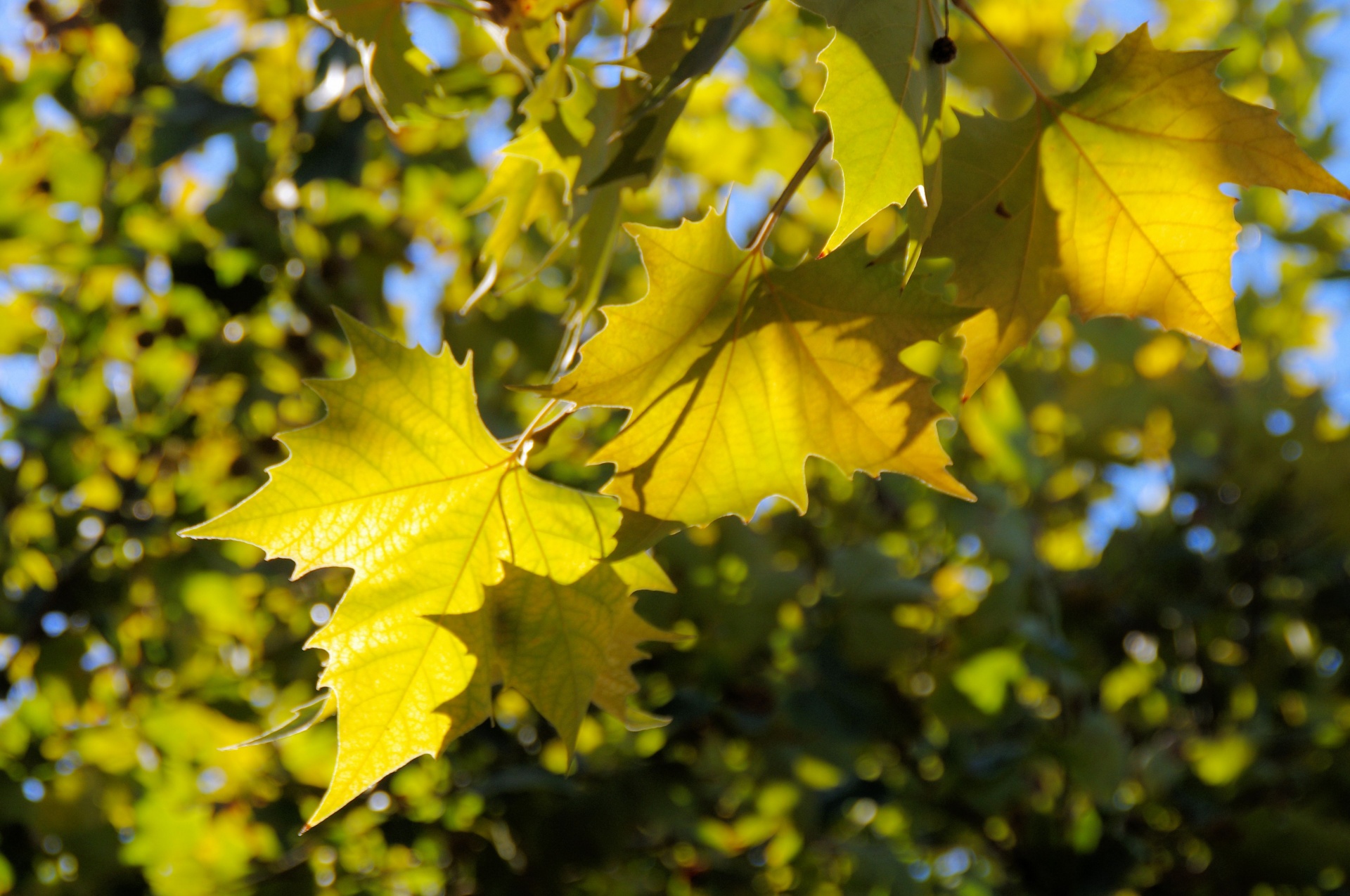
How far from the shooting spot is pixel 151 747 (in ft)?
8.17

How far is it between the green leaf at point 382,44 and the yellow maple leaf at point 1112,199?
63cm

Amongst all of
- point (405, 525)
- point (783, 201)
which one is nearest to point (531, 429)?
point (405, 525)

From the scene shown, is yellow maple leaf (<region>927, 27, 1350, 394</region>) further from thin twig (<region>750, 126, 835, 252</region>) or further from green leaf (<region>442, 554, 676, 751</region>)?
green leaf (<region>442, 554, 676, 751</region>)

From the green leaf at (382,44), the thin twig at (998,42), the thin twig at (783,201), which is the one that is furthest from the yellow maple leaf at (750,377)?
the green leaf at (382,44)

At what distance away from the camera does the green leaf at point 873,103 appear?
0.77 metres

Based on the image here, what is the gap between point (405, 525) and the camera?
96 cm

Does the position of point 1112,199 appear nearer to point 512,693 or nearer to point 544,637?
point 544,637

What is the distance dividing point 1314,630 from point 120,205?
3.28 meters

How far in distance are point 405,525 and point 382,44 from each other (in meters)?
0.58

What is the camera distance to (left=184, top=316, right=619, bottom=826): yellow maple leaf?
894 millimetres

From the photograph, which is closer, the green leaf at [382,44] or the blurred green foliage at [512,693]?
the green leaf at [382,44]

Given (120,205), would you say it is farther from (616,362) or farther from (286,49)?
(616,362)

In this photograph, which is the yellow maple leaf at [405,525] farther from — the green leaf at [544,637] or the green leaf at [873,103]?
the green leaf at [873,103]

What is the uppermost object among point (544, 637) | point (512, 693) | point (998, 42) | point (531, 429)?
point (998, 42)
